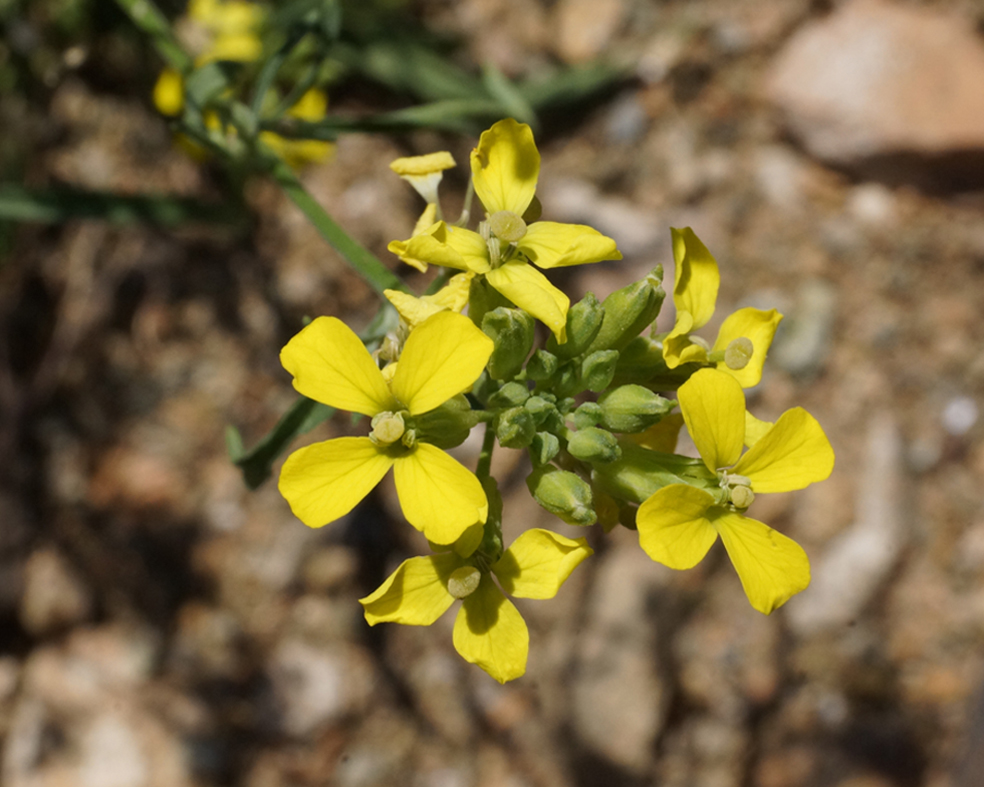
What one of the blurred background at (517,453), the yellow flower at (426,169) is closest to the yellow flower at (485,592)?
the yellow flower at (426,169)

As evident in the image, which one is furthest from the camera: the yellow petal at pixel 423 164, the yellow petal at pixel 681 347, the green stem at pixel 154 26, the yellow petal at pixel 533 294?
the green stem at pixel 154 26

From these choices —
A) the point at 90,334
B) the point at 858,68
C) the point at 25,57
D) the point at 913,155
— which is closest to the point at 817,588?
the point at 913,155

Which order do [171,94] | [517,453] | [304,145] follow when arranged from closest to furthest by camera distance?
[171,94], [304,145], [517,453]

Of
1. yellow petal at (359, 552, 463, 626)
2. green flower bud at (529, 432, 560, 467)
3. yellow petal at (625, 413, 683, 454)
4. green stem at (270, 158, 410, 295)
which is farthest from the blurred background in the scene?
yellow petal at (359, 552, 463, 626)

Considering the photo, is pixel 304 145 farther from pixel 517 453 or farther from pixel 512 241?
pixel 512 241

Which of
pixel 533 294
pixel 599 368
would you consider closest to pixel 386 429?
pixel 533 294

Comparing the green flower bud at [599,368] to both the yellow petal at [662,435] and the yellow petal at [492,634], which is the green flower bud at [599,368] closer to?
the yellow petal at [662,435]

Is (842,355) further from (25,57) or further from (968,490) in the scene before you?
(25,57)
